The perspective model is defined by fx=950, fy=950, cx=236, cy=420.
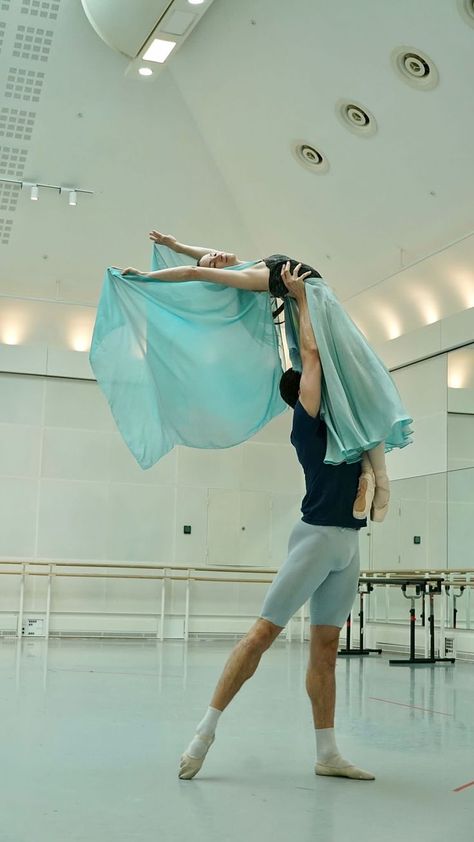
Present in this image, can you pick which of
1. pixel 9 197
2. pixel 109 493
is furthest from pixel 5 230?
pixel 109 493

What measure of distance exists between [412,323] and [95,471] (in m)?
5.13

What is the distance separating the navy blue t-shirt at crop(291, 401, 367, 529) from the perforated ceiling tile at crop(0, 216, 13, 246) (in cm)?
1014

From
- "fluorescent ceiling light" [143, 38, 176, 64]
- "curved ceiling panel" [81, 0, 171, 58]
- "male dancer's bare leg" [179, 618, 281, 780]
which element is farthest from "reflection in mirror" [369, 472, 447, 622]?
"male dancer's bare leg" [179, 618, 281, 780]

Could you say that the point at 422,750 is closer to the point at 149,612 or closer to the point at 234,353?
the point at 234,353

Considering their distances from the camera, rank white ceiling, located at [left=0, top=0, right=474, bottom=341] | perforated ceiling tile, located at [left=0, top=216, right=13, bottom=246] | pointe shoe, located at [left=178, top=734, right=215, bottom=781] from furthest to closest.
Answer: perforated ceiling tile, located at [left=0, top=216, right=13, bottom=246], white ceiling, located at [left=0, top=0, right=474, bottom=341], pointe shoe, located at [left=178, top=734, right=215, bottom=781]

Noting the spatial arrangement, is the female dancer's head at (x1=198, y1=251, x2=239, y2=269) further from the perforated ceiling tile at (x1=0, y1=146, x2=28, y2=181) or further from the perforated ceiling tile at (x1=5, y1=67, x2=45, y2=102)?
the perforated ceiling tile at (x1=0, y1=146, x2=28, y2=181)

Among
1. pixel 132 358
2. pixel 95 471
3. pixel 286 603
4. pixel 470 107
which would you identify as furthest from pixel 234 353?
pixel 95 471

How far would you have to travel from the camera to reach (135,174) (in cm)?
1213

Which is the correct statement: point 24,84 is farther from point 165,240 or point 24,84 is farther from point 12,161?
point 165,240

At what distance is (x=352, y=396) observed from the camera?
3479 mm

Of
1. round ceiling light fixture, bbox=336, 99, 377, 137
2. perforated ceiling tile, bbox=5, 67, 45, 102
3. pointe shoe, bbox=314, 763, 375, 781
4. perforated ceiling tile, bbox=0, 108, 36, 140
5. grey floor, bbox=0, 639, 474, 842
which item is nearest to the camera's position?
grey floor, bbox=0, 639, 474, 842

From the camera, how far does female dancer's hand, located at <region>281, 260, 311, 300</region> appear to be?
141 inches

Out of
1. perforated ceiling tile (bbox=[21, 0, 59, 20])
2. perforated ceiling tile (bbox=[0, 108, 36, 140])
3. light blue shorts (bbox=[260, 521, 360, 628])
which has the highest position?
perforated ceiling tile (bbox=[21, 0, 59, 20])

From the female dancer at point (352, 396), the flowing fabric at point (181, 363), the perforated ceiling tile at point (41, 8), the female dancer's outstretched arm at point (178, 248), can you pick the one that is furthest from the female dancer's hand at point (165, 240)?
the perforated ceiling tile at point (41, 8)
